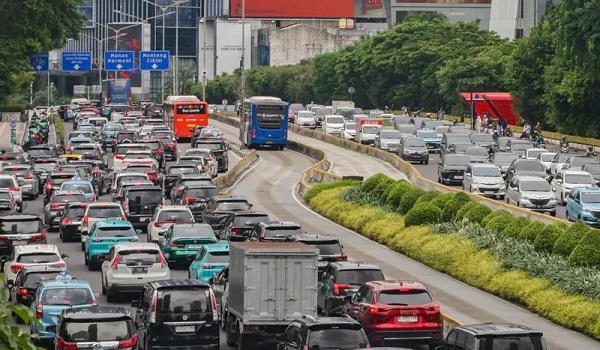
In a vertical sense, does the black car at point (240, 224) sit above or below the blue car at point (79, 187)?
above

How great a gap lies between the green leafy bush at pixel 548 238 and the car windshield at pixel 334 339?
1421cm

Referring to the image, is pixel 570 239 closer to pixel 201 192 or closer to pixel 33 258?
pixel 33 258

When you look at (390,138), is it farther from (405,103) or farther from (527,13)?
(527,13)

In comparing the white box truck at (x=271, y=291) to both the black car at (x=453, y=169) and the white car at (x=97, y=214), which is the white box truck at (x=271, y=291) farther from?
the black car at (x=453, y=169)

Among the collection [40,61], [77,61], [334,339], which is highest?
[40,61]

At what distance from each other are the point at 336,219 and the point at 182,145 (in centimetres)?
4228

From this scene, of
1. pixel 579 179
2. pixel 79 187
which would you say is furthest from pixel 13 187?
pixel 579 179

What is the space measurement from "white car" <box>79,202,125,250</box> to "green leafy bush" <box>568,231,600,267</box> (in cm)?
1499

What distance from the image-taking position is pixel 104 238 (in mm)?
38875

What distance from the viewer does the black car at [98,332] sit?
23.4 meters

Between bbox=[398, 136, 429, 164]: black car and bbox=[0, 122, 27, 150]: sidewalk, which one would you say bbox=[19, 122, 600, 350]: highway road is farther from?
bbox=[0, 122, 27, 150]: sidewalk

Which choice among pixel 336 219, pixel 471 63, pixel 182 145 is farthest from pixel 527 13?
pixel 336 219

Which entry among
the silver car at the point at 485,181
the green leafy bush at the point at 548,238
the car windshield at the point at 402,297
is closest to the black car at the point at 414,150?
the silver car at the point at 485,181

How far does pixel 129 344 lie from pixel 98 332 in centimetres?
52
